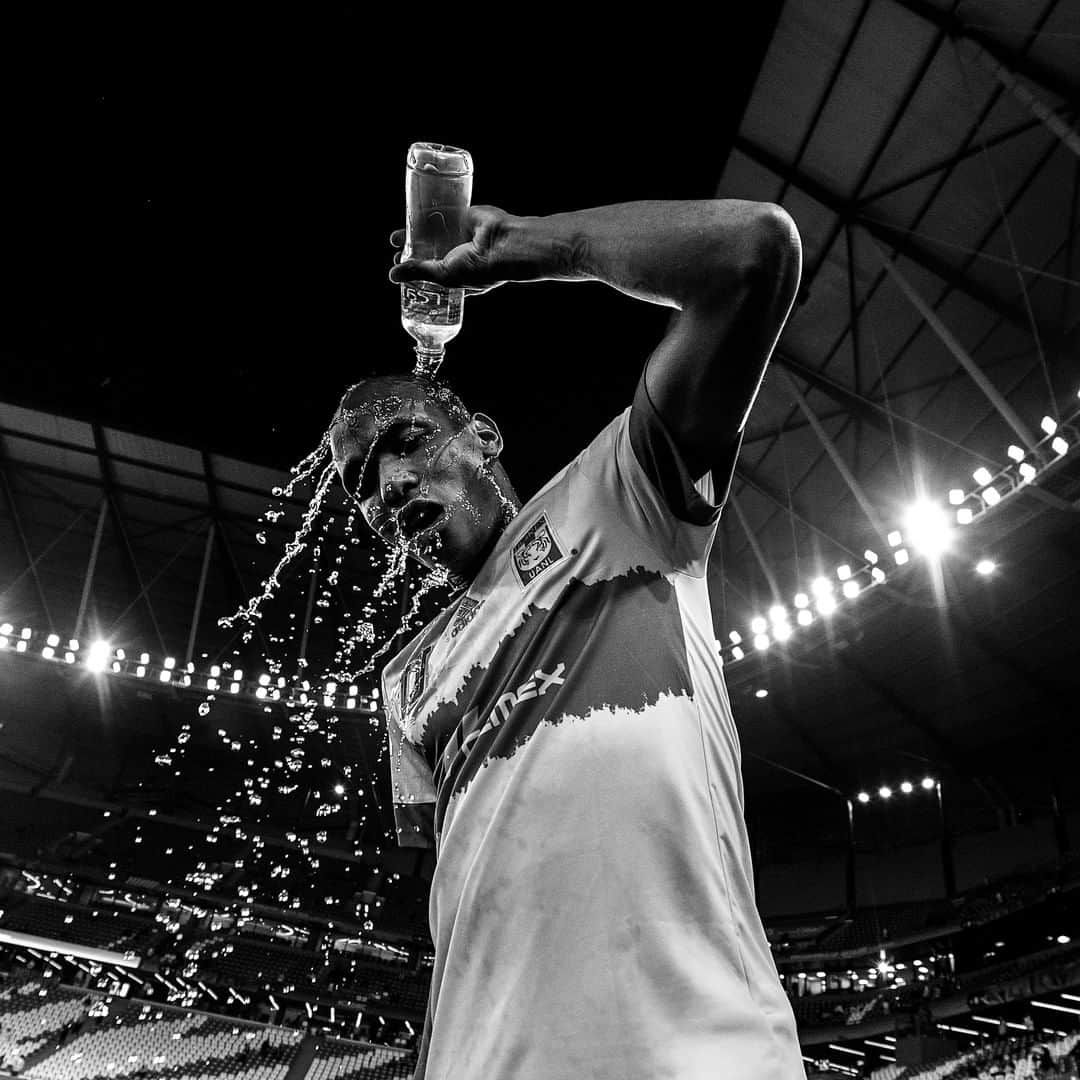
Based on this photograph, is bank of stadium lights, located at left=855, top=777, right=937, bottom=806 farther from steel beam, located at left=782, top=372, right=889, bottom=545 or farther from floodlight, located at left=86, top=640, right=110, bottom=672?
floodlight, located at left=86, top=640, right=110, bottom=672

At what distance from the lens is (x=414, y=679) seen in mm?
1504

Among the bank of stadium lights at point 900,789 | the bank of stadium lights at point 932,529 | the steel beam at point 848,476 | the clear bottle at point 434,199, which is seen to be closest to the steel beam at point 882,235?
the bank of stadium lights at point 932,529

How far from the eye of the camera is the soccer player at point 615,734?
829 millimetres

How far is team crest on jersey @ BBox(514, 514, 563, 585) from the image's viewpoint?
1.21m

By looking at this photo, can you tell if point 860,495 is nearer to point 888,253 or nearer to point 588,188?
point 888,253

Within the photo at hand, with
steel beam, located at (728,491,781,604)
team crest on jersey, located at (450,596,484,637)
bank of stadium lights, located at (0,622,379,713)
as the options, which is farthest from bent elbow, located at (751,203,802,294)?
bank of stadium lights, located at (0,622,379,713)

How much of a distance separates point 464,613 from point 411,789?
31 centimetres

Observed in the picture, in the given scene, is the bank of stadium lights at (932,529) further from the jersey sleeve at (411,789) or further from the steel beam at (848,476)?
the jersey sleeve at (411,789)

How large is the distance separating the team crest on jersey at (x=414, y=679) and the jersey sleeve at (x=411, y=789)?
6 centimetres

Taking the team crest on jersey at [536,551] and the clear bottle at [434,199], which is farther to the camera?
the clear bottle at [434,199]

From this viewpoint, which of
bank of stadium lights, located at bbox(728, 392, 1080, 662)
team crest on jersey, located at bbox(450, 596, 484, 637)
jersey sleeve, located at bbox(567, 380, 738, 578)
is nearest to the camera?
jersey sleeve, located at bbox(567, 380, 738, 578)

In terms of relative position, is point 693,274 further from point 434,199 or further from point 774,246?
point 434,199

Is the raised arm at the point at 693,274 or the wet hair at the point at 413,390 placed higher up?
the wet hair at the point at 413,390

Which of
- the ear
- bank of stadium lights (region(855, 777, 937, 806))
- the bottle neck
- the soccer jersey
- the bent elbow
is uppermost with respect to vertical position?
bank of stadium lights (region(855, 777, 937, 806))
